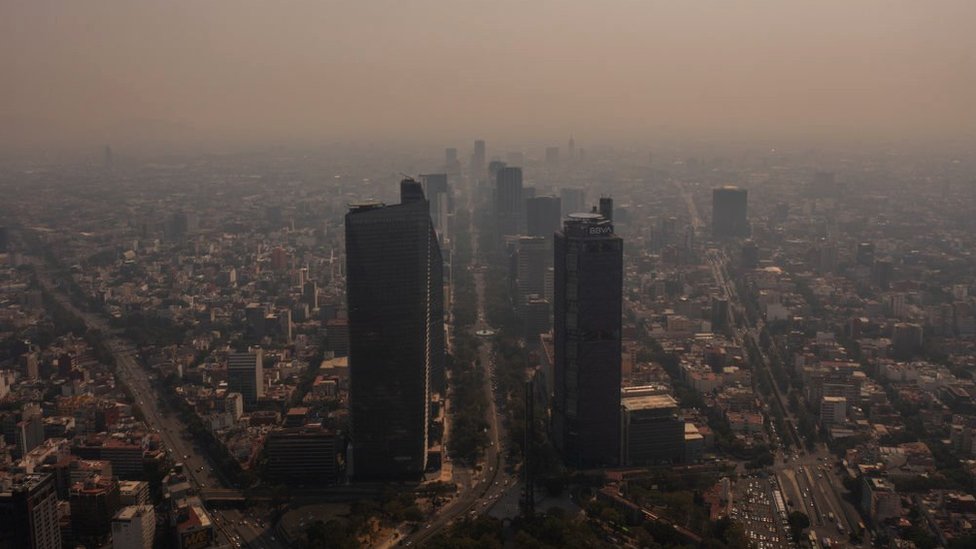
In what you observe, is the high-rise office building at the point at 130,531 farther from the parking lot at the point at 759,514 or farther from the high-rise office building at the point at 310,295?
the high-rise office building at the point at 310,295

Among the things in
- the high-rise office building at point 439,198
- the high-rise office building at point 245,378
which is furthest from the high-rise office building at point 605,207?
the high-rise office building at point 439,198

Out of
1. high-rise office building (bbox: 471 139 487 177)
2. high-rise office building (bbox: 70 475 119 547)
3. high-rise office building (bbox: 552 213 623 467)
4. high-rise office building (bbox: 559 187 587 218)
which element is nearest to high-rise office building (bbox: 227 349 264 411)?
high-rise office building (bbox: 70 475 119 547)

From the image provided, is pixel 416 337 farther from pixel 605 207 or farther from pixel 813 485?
pixel 813 485

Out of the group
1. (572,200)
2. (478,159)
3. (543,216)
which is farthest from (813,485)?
(478,159)

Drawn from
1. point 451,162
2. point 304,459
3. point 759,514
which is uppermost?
point 451,162

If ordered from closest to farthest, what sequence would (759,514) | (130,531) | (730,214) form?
(130,531) → (759,514) → (730,214)

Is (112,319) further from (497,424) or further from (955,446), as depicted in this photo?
(955,446)

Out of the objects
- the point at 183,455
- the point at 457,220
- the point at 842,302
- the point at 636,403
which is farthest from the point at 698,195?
the point at 183,455
